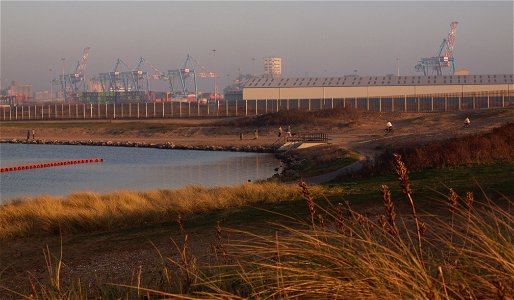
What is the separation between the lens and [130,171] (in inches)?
1788

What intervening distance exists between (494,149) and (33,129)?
76.0 m

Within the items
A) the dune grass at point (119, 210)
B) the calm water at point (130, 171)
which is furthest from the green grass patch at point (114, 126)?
the dune grass at point (119, 210)

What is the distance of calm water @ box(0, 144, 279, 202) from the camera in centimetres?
3673

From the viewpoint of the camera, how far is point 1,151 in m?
66.9

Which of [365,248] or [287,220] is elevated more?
[365,248]

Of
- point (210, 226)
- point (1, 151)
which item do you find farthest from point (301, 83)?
point (210, 226)

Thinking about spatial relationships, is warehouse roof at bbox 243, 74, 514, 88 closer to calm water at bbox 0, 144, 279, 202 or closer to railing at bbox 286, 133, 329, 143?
railing at bbox 286, 133, 329, 143

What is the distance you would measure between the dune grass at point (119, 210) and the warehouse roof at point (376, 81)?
81252 millimetres

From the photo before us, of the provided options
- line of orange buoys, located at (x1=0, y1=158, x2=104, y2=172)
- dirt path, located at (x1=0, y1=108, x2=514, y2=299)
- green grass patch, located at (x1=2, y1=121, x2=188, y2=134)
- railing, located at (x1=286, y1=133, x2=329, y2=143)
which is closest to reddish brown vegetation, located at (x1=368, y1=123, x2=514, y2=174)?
dirt path, located at (x1=0, y1=108, x2=514, y2=299)

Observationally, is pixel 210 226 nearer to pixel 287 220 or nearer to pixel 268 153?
pixel 287 220

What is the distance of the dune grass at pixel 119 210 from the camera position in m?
16.7

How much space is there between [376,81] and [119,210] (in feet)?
281

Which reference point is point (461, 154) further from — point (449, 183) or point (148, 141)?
point (148, 141)

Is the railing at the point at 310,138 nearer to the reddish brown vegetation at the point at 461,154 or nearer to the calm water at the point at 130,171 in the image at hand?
the calm water at the point at 130,171
